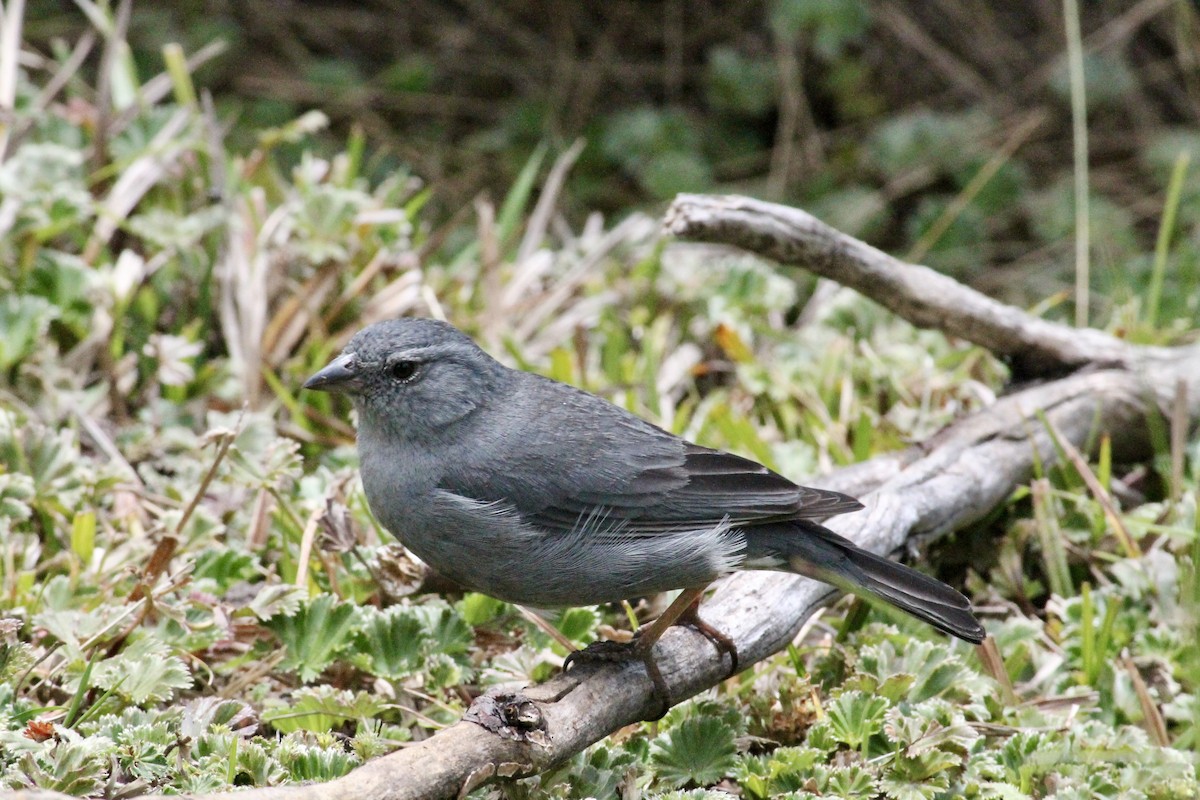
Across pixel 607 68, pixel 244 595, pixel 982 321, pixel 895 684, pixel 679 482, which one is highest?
pixel 607 68

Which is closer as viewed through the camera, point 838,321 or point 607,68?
point 838,321

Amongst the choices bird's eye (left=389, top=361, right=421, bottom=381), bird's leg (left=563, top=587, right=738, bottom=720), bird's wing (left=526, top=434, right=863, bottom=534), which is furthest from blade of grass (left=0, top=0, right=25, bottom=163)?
bird's leg (left=563, top=587, right=738, bottom=720)

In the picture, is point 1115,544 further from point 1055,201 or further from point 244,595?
point 1055,201

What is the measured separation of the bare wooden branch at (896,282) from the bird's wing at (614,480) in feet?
2.72

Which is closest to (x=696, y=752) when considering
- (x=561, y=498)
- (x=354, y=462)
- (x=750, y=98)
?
(x=561, y=498)

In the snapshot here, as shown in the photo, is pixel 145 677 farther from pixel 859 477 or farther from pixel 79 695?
pixel 859 477

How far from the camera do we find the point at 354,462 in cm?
457

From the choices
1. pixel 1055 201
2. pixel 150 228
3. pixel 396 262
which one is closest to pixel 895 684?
pixel 396 262

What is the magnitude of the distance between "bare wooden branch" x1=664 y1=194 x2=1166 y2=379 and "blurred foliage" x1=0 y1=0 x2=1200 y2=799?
360 mm

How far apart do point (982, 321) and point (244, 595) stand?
2.81 metres

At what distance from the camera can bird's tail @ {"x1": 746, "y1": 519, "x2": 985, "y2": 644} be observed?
326 centimetres

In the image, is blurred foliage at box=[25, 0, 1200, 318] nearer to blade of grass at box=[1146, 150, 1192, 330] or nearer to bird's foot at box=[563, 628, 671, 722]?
blade of grass at box=[1146, 150, 1192, 330]

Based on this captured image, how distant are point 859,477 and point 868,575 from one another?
90cm

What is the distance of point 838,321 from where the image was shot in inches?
219
